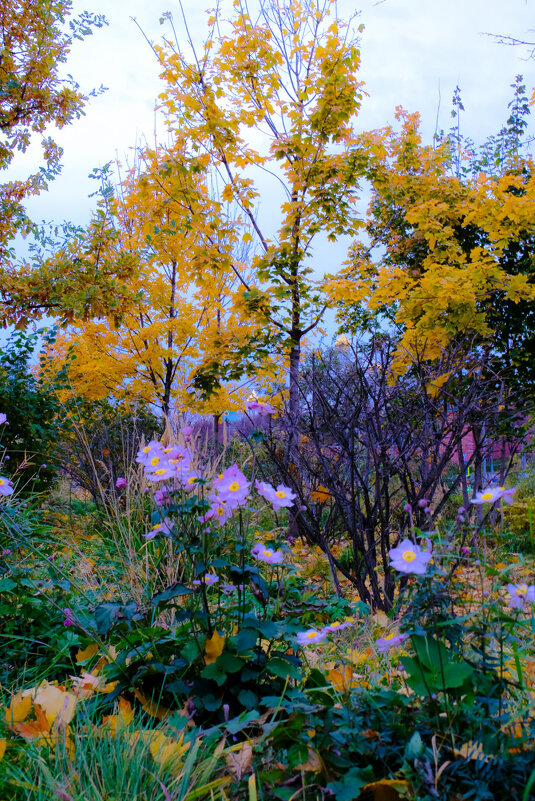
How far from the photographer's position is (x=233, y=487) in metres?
1.40

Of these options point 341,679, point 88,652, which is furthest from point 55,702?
point 341,679

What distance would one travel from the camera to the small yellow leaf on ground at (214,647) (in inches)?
57.7

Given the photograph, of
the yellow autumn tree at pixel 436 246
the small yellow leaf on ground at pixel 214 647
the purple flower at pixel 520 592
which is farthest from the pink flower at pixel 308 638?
the yellow autumn tree at pixel 436 246

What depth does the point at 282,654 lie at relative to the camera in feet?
4.94

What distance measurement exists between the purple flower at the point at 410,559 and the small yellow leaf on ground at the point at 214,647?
27.0 inches

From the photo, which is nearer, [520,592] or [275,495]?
[520,592]

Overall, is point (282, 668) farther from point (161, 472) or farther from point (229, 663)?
point (161, 472)

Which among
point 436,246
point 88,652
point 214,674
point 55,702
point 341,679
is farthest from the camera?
point 436,246

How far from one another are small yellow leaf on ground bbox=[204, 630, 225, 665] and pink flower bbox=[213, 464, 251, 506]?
39 cm

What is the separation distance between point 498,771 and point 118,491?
4769 mm

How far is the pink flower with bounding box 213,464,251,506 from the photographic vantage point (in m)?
1.38

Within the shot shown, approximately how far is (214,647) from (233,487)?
1.54ft

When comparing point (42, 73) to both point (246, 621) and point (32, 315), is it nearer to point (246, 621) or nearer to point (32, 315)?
point (32, 315)

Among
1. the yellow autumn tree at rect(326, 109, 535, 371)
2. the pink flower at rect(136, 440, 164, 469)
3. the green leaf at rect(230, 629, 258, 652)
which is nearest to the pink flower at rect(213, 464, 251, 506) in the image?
the pink flower at rect(136, 440, 164, 469)
